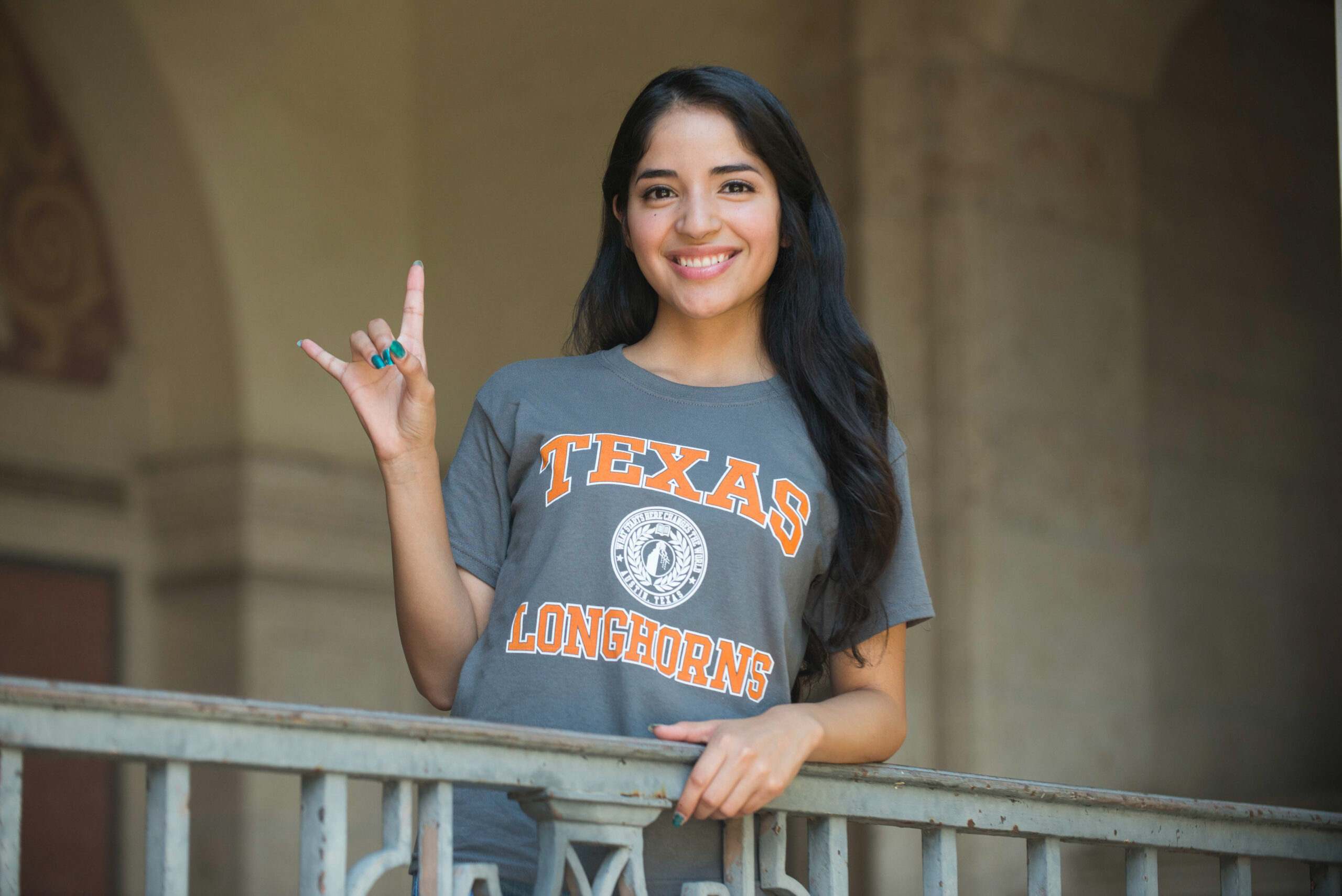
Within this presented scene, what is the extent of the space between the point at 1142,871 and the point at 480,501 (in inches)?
36.6

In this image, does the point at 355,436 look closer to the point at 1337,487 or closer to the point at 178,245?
the point at 178,245

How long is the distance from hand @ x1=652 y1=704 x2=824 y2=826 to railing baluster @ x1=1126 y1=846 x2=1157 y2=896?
0.55m

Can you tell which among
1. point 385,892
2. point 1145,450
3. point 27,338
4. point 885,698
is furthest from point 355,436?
point 885,698

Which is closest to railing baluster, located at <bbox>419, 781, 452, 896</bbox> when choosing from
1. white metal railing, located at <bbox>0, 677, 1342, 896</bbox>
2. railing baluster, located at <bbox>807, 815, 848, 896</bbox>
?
white metal railing, located at <bbox>0, 677, 1342, 896</bbox>

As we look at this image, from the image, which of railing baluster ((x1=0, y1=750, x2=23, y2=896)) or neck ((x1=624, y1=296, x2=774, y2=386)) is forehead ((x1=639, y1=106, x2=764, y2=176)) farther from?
railing baluster ((x1=0, y1=750, x2=23, y2=896))

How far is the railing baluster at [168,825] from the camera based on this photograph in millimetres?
1304

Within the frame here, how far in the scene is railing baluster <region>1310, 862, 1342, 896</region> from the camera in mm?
2197

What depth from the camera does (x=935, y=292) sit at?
5297mm

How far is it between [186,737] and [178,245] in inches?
233

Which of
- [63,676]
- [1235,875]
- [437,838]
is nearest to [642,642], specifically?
[437,838]

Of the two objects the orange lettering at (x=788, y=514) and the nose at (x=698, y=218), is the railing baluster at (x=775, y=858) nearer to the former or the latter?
the orange lettering at (x=788, y=514)

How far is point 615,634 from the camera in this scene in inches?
69.8

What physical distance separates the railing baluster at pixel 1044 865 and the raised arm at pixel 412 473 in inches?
27.9

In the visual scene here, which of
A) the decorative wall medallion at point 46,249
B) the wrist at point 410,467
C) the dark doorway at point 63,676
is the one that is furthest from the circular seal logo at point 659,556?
the decorative wall medallion at point 46,249
